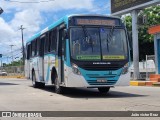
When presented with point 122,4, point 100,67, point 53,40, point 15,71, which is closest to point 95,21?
point 100,67

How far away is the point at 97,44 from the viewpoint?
15.9 meters

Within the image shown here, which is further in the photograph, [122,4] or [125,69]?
[122,4]

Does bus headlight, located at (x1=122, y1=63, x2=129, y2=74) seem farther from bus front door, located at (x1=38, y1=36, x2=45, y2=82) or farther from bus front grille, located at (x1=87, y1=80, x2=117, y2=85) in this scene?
bus front door, located at (x1=38, y1=36, x2=45, y2=82)

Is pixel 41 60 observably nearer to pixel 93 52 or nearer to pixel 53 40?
pixel 53 40

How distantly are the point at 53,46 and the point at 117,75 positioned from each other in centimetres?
372

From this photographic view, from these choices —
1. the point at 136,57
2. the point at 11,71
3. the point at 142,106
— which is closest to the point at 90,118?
the point at 142,106

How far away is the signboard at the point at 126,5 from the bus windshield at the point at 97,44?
40.6 ft

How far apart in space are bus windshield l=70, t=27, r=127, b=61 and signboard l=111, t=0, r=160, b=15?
12.4m

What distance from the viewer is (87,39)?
15805 millimetres

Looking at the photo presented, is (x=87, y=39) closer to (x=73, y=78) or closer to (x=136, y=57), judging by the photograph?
(x=73, y=78)

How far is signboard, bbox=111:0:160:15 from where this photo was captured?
28859 millimetres

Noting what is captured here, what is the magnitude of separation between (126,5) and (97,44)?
16.4 metres

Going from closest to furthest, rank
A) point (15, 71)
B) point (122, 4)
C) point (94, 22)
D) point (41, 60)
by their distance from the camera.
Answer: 1. point (94, 22)
2. point (41, 60)
3. point (122, 4)
4. point (15, 71)

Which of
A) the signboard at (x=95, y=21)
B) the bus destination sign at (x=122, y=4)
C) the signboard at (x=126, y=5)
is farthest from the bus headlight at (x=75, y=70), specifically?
the bus destination sign at (x=122, y=4)
